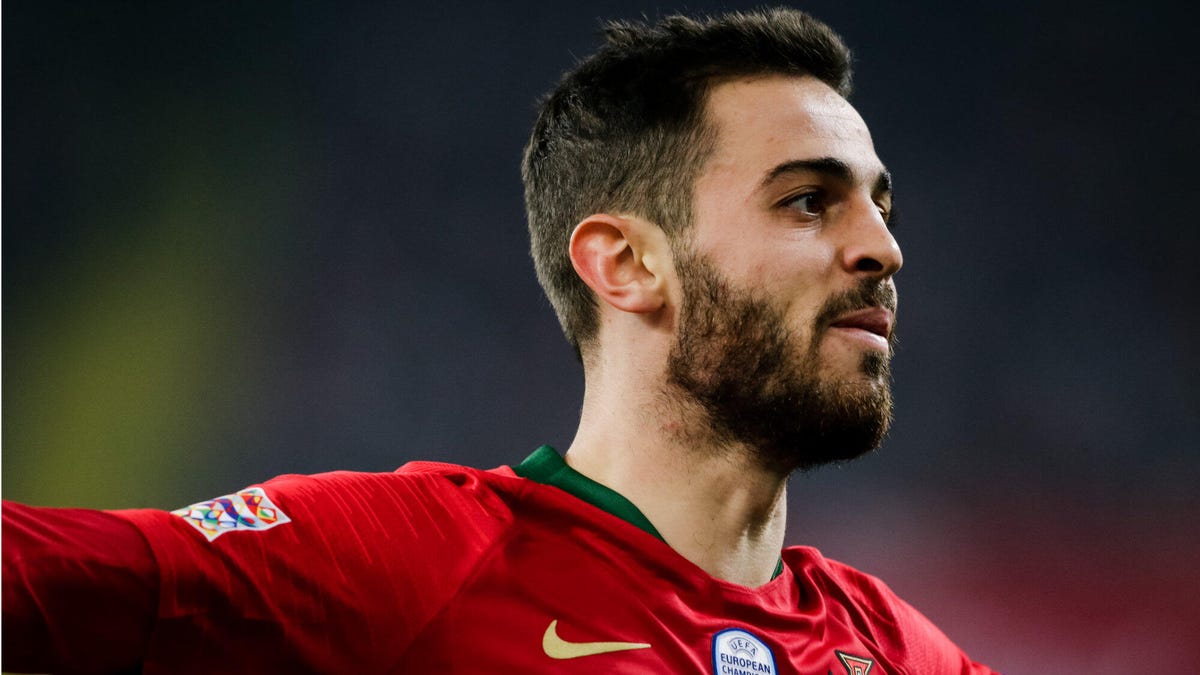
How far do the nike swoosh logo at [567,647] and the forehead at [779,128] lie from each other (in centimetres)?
60

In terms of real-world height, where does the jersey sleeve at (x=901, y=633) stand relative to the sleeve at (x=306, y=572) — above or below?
above

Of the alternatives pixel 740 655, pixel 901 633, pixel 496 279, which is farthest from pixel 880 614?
pixel 496 279

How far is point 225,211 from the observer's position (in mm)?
3670

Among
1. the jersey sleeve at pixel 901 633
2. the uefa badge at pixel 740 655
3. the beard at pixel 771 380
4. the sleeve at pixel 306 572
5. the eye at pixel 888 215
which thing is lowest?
the sleeve at pixel 306 572

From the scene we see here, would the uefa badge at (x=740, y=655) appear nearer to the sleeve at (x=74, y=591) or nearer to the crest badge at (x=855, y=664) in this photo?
the crest badge at (x=855, y=664)

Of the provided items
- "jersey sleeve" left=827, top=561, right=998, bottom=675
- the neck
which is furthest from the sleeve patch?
"jersey sleeve" left=827, top=561, right=998, bottom=675

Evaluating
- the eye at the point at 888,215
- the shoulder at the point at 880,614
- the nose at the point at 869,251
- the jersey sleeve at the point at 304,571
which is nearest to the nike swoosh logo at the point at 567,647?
the jersey sleeve at the point at 304,571

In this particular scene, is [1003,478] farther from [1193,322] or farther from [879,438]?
[879,438]

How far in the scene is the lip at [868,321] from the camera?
128 centimetres

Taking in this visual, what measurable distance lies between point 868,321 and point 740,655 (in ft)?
1.39

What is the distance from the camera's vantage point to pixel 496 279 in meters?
4.07

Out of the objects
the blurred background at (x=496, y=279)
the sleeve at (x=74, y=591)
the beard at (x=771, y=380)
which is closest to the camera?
the sleeve at (x=74, y=591)

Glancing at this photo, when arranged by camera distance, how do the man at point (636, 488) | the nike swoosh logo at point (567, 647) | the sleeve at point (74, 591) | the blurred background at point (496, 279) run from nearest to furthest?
the sleeve at point (74, 591) < the man at point (636, 488) < the nike swoosh logo at point (567, 647) < the blurred background at point (496, 279)

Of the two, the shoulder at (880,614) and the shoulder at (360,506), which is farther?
the shoulder at (880,614)
